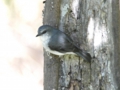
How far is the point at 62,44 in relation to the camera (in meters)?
4.21

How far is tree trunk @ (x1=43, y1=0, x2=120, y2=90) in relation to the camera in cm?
421

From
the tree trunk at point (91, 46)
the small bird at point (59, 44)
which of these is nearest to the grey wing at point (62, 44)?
the small bird at point (59, 44)

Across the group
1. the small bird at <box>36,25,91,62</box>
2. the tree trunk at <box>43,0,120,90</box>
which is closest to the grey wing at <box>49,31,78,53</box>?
the small bird at <box>36,25,91,62</box>

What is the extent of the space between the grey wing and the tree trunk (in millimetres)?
110

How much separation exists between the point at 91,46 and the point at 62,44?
0.29 m

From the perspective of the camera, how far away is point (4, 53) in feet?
24.9

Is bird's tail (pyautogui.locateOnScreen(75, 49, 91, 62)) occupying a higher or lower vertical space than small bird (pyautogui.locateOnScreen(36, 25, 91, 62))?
lower

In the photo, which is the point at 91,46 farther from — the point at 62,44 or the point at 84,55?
the point at 62,44

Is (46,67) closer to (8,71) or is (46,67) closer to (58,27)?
(58,27)

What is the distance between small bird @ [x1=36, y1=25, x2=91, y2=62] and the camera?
4.15 m

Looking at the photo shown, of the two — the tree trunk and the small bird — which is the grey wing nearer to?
the small bird

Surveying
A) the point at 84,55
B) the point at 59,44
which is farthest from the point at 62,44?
the point at 84,55

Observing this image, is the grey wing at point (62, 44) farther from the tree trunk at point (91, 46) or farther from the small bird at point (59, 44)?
the tree trunk at point (91, 46)

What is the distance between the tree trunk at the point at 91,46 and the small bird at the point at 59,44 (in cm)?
10
